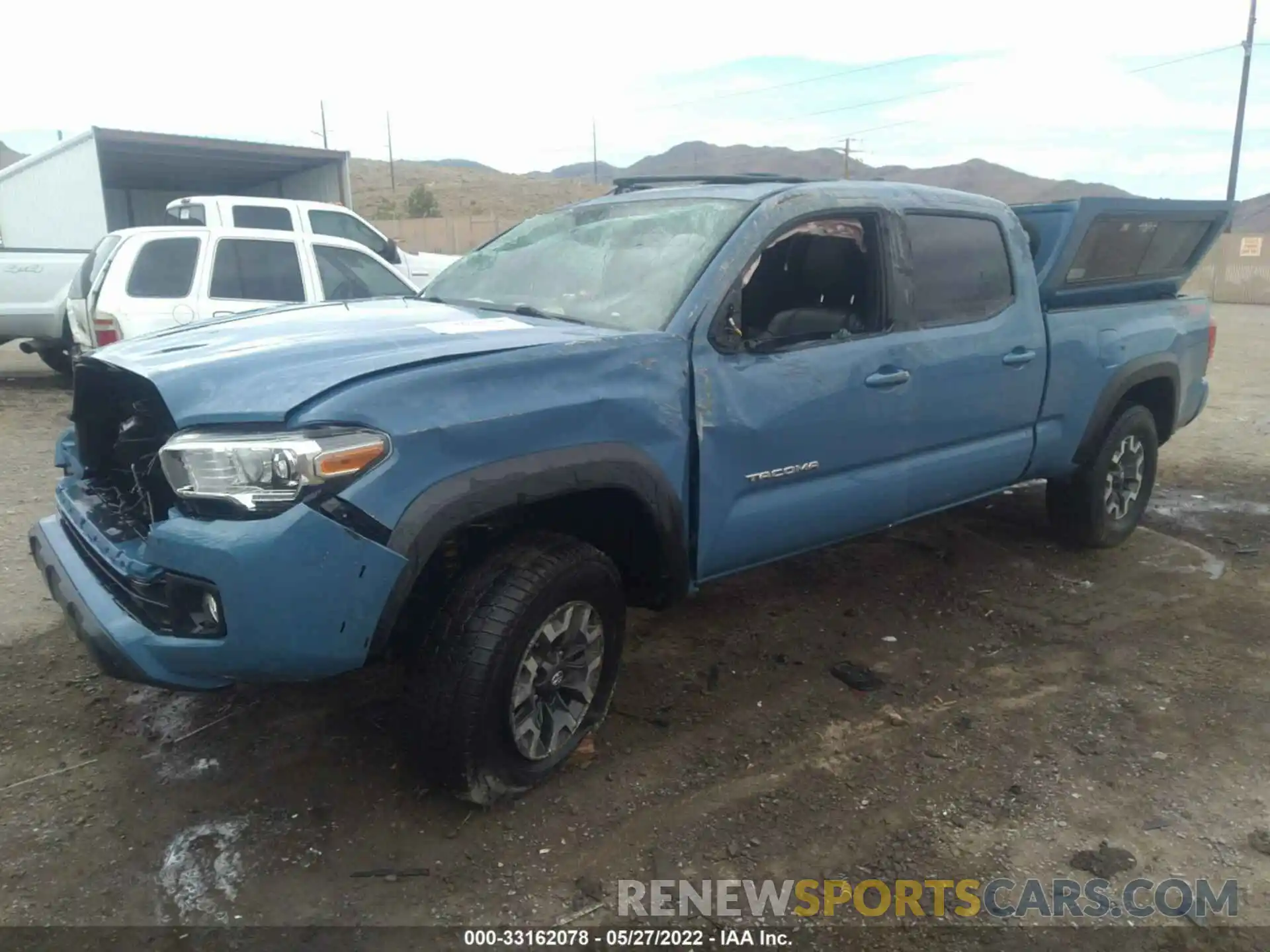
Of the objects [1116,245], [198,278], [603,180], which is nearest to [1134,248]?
[1116,245]

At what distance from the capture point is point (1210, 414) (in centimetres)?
930

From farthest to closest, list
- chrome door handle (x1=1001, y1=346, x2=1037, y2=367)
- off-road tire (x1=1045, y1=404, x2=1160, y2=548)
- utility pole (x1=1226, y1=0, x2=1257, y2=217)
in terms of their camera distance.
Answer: utility pole (x1=1226, y1=0, x2=1257, y2=217), off-road tire (x1=1045, y1=404, x2=1160, y2=548), chrome door handle (x1=1001, y1=346, x2=1037, y2=367)

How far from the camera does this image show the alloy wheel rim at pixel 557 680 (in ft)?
9.32

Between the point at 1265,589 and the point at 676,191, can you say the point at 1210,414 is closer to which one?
the point at 1265,589

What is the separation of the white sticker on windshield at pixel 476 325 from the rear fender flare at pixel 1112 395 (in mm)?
3131

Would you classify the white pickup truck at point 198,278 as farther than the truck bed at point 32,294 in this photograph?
No

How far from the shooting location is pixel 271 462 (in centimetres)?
234

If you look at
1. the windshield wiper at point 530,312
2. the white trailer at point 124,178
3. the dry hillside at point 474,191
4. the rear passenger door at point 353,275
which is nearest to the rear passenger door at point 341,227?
the rear passenger door at point 353,275

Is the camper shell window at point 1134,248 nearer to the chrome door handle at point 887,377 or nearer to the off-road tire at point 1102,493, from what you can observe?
the off-road tire at point 1102,493

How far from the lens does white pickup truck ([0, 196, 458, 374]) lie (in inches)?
406

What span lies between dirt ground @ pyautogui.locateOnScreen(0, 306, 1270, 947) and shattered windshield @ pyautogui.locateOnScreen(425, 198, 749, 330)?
4.81 feet

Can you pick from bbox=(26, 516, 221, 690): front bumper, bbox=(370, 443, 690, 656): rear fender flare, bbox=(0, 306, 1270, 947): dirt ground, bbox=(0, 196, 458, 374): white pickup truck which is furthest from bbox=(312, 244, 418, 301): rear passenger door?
bbox=(370, 443, 690, 656): rear fender flare

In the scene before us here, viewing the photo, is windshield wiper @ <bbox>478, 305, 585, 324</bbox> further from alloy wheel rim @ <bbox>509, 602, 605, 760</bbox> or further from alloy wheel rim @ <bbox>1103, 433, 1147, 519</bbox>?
alloy wheel rim @ <bbox>1103, 433, 1147, 519</bbox>

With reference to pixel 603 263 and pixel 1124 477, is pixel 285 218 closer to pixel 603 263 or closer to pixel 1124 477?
pixel 603 263
